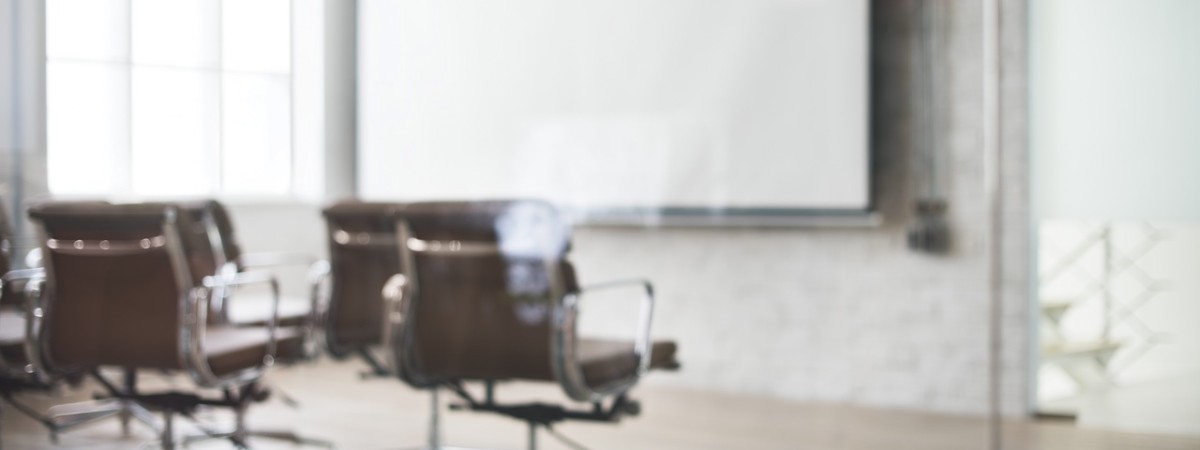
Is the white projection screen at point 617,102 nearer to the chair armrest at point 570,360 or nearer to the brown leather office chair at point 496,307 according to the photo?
the brown leather office chair at point 496,307

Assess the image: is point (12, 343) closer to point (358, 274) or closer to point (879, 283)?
point (358, 274)

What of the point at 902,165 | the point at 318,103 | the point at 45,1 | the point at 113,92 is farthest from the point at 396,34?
the point at 902,165

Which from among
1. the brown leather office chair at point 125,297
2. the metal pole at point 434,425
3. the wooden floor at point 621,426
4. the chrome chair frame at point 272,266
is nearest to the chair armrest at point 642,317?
the wooden floor at point 621,426

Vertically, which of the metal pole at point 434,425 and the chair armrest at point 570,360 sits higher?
the chair armrest at point 570,360

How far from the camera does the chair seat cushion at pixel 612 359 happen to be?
8.83 ft

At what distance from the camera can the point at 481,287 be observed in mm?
2682

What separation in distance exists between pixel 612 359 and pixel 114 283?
127cm

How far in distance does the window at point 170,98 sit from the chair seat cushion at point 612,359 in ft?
3.63

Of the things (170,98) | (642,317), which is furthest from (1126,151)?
(170,98)

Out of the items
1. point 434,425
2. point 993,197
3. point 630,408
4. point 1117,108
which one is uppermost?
point 1117,108

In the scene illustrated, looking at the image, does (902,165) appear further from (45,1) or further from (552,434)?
(45,1)

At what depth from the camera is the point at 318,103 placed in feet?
11.1

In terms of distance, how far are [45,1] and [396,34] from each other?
1.02 m

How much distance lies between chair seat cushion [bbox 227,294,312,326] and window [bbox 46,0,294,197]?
308 mm
